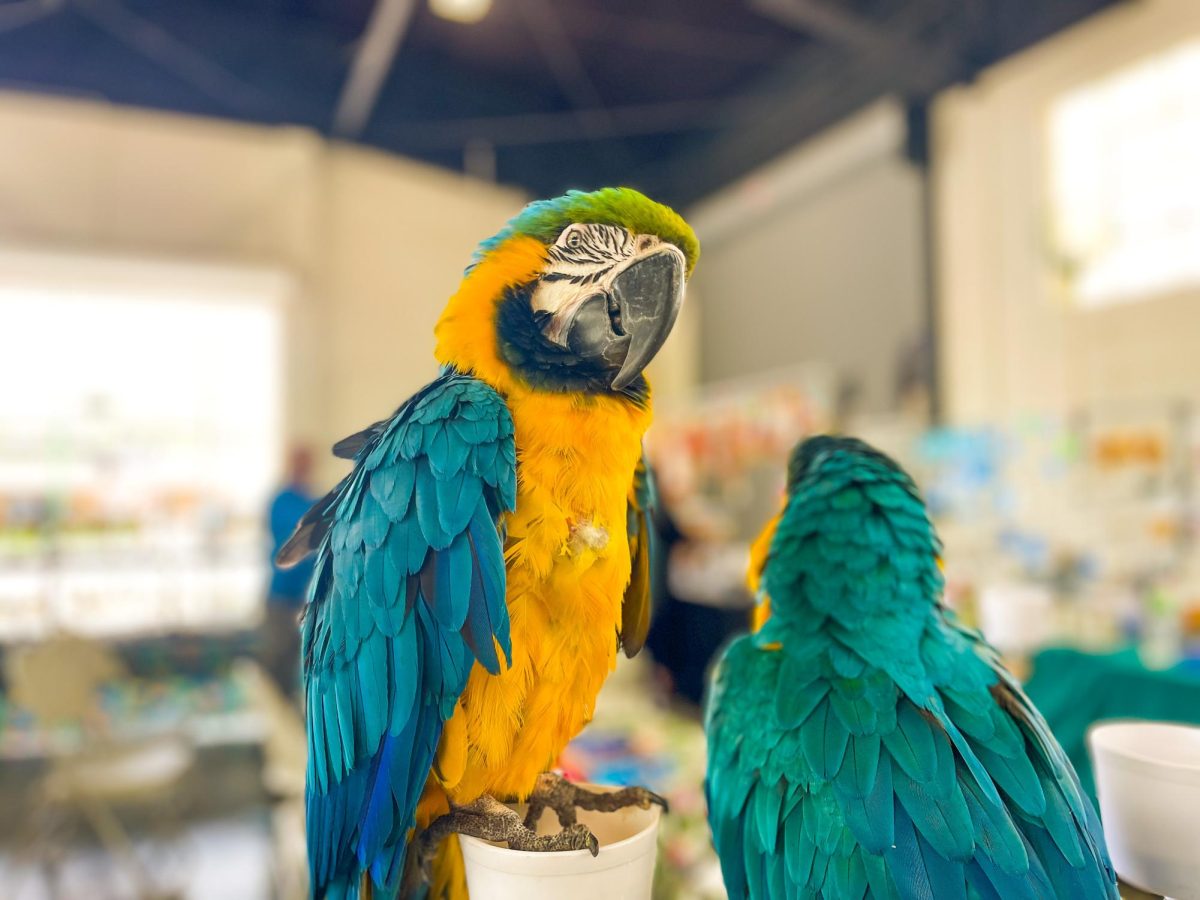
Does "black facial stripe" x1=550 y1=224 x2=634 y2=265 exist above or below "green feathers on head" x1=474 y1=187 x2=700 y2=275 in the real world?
below

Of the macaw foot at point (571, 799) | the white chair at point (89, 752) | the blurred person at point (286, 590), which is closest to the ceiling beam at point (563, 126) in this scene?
the blurred person at point (286, 590)

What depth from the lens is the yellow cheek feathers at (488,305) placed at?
678 mm

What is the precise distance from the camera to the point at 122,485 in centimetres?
418

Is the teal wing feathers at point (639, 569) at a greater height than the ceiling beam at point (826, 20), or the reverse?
the ceiling beam at point (826, 20)

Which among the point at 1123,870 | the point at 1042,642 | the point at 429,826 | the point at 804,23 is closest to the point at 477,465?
the point at 429,826

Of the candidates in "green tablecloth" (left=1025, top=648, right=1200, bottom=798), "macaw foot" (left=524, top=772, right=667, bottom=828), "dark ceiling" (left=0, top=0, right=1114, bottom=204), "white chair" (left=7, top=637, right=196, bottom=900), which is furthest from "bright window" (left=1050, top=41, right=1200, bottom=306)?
"white chair" (left=7, top=637, right=196, bottom=900)

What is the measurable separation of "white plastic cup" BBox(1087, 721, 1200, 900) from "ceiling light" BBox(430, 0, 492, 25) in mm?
3403

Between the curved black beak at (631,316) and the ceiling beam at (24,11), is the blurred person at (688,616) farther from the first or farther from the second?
the ceiling beam at (24,11)

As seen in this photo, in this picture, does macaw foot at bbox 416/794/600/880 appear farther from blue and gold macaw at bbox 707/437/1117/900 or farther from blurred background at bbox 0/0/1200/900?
blurred background at bbox 0/0/1200/900

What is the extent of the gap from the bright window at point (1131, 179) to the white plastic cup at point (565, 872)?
2.91 meters

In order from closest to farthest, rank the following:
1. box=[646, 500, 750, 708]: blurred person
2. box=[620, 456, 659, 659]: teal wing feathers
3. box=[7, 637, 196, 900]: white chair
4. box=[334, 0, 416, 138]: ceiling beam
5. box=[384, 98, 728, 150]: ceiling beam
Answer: box=[620, 456, 659, 659]: teal wing feathers
box=[7, 637, 196, 900]: white chair
box=[334, 0, 416, 138]: ceiling beam
box=[384, 98, 728, 150]: ceiling beam
box=[646, 500, 750, 708]: blurred person

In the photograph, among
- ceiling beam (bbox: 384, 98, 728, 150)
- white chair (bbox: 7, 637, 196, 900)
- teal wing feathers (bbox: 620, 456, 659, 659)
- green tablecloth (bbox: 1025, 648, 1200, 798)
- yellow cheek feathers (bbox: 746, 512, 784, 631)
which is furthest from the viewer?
ceiling beam (bbox: 384, 98, 728, 150)

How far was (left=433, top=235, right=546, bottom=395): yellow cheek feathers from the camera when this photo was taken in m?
0.68

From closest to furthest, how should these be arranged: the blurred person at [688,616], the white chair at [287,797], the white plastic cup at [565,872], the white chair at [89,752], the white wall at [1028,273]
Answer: the white plastic cup at [565,872], the white chair at [287,797], the white chair at [89,752], the white wall at [1028,273], the blurred person at [688,616]
